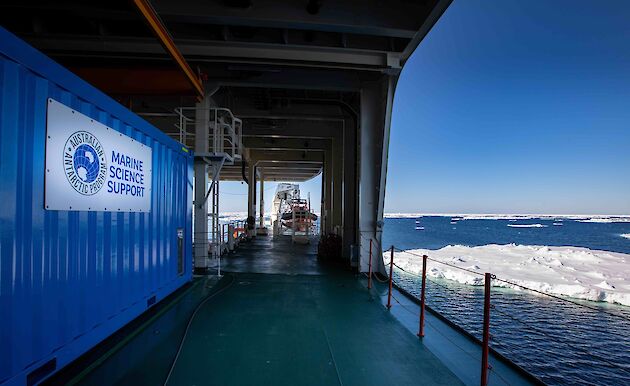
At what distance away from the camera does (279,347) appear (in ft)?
13.0

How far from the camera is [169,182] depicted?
5980 mm

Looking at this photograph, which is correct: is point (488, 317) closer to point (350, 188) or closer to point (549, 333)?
point (350, 188)

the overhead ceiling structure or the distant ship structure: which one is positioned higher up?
the overhead ceiling structure

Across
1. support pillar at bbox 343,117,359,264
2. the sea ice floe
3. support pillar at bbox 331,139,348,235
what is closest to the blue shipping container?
support pillar at bbox 343,117,359,264

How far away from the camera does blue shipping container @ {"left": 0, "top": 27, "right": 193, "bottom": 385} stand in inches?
98.1

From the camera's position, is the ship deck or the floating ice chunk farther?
the floating ice chunk

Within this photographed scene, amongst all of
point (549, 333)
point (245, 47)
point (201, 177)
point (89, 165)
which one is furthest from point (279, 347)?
point (549, 333)

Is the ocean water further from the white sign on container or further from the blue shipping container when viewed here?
the white sign on container

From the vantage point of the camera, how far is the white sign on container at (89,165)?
9.71 feet

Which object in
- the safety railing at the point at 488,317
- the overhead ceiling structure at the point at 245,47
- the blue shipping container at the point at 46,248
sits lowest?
the safety railing at the point at 488,317

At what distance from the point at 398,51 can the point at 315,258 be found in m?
7.36

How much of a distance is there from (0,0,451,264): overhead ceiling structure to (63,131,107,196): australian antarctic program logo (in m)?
1.98

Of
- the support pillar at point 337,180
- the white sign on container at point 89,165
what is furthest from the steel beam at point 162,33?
the support pillar at point 337,180

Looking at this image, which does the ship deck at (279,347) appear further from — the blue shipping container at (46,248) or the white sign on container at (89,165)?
the white sign on container at (89,165)
